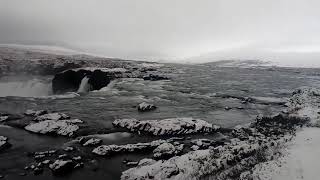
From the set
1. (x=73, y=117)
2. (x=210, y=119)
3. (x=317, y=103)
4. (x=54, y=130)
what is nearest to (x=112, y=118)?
(x=73, y=117)

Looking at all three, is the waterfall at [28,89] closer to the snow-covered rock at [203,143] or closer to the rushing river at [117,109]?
the rushing river at [117,109]

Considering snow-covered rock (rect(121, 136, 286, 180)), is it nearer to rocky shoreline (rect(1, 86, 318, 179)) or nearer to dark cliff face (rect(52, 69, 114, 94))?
rocky shoreline (rect(1, 86, 318, 179))

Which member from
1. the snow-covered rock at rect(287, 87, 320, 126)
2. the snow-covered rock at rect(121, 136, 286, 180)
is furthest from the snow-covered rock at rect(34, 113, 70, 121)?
the snow-covered rock at rect(287, 87, 320, 126)

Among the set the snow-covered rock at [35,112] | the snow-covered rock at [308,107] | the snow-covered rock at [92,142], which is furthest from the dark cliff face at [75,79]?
the snow-covered rock at [92,142]

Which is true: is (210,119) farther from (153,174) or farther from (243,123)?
(153,174)

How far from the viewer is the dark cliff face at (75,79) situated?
1971 inches

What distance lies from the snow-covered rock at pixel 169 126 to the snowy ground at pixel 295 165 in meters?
6.82

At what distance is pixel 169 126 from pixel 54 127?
764cm

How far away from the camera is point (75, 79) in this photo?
52031 millimetres

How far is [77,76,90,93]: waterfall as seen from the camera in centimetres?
4767

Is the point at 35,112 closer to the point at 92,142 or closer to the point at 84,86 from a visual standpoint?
the point at 92,142

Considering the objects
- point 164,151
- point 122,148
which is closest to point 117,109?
point 122,148

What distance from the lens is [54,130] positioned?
2227cm

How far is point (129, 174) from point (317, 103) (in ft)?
78.7
